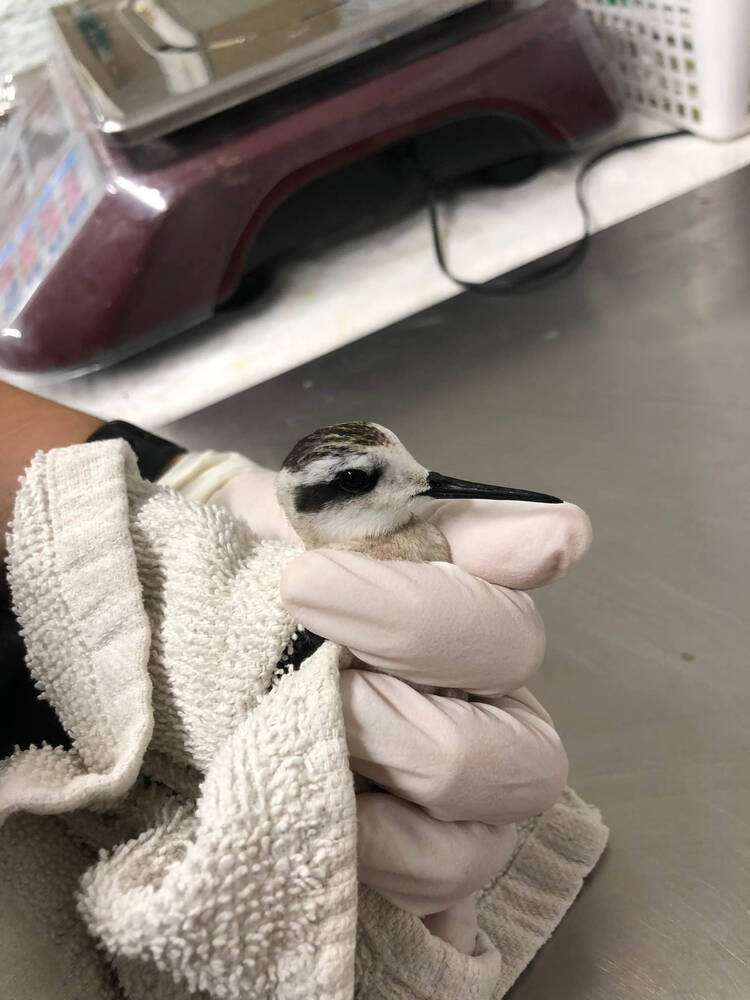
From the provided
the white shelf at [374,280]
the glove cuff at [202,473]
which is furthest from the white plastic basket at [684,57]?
the glove cuff at [202,473]

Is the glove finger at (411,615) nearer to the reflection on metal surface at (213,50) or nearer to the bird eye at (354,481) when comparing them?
the bird eye at (354,481)

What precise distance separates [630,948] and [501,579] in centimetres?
22

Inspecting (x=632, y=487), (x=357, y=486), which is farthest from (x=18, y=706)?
(x=632, y=487)

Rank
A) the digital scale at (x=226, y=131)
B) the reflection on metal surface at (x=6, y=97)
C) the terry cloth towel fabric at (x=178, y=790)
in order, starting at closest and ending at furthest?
1. the terry cloth towel fabric at (x=178, y=790)
2. the digital scale at (x=226, y=131)
3. the reflection on metal surface at (x=6, y=97)

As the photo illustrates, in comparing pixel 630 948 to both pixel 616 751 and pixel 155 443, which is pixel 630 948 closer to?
pixel 616 751

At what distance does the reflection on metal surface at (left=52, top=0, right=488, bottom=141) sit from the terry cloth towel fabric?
1.43 ft

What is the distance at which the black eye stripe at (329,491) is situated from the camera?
38 cm

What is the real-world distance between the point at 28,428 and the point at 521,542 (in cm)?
35

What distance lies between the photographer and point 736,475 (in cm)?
61

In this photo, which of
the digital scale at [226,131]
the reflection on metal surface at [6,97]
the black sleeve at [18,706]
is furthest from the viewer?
the reflection on metal surface at [6,97]

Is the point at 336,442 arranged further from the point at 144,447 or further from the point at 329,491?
the point at 144,447

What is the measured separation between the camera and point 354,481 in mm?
379

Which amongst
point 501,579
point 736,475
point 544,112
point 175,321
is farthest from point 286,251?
point 501,579

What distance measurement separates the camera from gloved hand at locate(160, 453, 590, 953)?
0.34m
